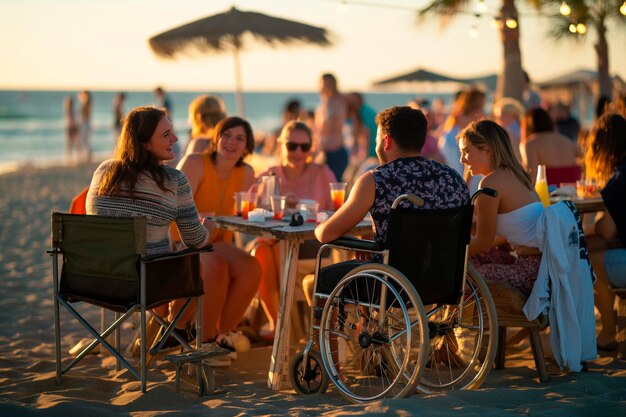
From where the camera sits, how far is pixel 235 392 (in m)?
4.35

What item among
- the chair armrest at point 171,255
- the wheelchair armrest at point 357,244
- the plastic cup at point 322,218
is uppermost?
the plastic cup at point 322,218

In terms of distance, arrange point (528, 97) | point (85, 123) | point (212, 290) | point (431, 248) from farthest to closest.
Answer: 1. point (85, 123)
2. point (528, 97)
3. point (212, 290)
4. point (431, 248)

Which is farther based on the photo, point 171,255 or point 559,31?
point 559,31

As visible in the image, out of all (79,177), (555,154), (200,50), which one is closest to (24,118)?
(79,177)

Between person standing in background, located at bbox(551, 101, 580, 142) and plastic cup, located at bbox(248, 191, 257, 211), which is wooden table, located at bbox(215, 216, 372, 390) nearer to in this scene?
plastic cup, located at bbox(248, 191, 257, 211)

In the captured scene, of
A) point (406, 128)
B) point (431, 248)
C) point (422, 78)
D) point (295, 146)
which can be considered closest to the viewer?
point (431, 248)

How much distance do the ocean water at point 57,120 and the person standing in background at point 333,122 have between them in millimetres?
2507

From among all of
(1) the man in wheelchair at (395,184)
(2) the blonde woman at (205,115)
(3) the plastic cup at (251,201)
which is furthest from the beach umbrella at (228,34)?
(1) the man in wheelchair at (395,184)

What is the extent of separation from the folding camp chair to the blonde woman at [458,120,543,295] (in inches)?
55.3

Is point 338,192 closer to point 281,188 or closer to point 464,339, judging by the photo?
point 281,188

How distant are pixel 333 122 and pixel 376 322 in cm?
627

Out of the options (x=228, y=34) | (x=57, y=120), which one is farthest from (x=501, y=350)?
(x=57, y=120)

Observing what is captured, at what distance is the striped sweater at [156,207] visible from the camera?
4.26 m

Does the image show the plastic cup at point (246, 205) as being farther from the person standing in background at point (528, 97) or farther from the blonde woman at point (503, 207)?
the person standing in background at point (528, 97)
